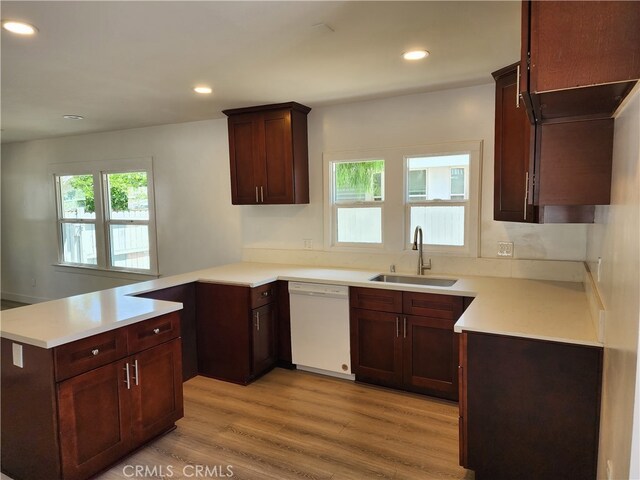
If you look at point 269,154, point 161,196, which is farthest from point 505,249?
point 161,196

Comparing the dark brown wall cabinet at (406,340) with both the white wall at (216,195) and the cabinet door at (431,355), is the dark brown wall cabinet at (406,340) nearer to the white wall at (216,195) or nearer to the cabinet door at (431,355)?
the cabinet door at (431,355)

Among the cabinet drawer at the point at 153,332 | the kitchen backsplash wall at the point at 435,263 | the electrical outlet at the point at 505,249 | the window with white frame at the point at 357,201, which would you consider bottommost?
the cabinet drawer at the point at 153,332

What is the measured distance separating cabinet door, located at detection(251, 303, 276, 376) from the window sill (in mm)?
2157

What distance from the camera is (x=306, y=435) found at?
8.58ft

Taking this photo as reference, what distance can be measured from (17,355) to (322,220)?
260 cm

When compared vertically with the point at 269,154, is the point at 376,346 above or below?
below

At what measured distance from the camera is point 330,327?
3.38 metres

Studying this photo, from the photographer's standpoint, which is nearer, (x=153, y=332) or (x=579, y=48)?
Result: (x=579, y=48)

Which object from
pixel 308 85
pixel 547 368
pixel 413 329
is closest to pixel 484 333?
pixel 547 368

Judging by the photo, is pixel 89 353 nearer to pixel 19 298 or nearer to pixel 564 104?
pixel 564 104

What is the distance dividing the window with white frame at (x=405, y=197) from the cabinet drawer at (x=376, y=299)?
0.64 metres

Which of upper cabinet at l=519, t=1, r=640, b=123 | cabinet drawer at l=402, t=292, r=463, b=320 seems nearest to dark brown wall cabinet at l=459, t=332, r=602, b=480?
cabinet drawer at l=402, t=292, r=463, b=320

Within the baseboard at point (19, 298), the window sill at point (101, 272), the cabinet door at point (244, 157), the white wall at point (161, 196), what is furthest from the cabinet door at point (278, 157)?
the baseboard at point (19, 298)

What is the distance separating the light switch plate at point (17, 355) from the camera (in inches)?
80.4
